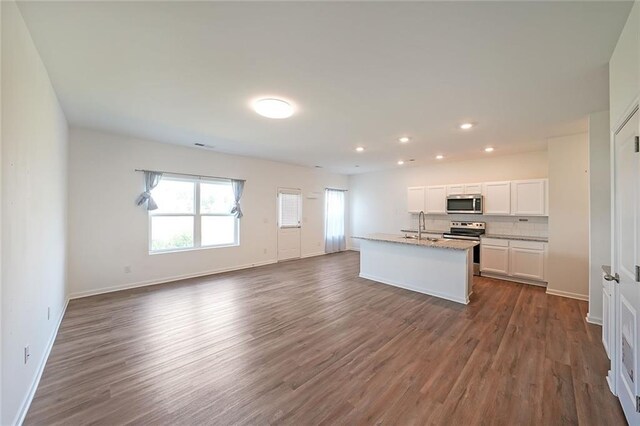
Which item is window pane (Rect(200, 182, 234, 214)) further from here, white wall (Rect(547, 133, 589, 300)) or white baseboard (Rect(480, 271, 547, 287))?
white wall (Rect(547, 133, 589, 300))

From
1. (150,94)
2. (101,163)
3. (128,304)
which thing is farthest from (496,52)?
(101,163)

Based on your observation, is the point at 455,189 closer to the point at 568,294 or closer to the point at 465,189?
the point at 465,189

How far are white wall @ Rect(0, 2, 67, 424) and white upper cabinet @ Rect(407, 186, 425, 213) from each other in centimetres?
673

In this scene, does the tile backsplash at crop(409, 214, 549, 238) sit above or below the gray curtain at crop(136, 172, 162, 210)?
below

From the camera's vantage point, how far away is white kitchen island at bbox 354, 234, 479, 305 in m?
4.00

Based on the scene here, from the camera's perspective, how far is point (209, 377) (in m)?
2.18

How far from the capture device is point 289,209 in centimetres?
723

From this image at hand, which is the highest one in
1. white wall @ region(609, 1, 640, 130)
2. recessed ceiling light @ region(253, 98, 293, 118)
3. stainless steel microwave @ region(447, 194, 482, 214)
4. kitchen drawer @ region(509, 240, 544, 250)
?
recessed ceiling light @ region(253, 98, 293, 118)

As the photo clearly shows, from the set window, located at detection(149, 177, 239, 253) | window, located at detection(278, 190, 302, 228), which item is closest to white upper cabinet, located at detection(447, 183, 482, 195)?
window, located at detection(278, 190, 302, 228)

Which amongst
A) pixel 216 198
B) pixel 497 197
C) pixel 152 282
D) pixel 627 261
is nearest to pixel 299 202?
pixel 216 198

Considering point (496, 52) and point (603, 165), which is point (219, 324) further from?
point (603, 165)

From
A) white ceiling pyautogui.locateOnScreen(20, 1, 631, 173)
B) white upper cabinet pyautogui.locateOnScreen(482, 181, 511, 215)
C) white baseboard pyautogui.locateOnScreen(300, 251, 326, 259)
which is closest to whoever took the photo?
white ceiling pyautogui.locateOnScreen(20, 1, 631, 173)

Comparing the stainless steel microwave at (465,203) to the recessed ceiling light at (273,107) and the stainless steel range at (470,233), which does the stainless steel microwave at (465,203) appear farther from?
the recessed ceiling light at (273,107)

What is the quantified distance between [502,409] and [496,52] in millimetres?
2663
